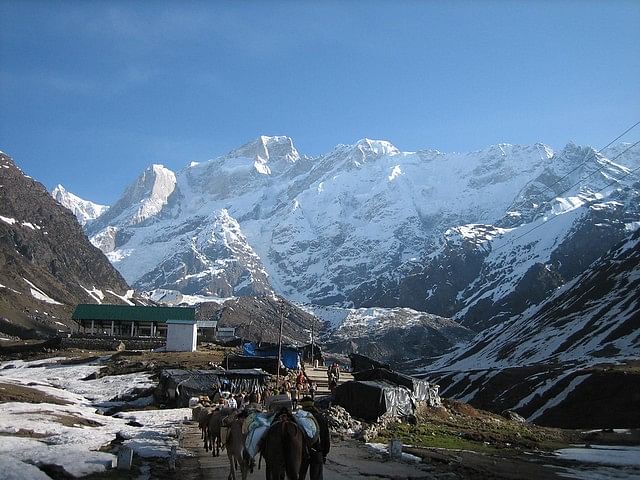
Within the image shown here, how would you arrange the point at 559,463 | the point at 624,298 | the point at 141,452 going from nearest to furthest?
the point at 141,452 < the point at 559,463 < the point at 624,298

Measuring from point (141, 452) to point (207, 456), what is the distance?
2.62m

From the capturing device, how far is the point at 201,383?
2000 inches

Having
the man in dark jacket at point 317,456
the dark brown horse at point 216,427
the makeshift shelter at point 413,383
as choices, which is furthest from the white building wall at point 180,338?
the man in dark jacket at point 317,456

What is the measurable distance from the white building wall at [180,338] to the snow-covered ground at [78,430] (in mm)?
26767

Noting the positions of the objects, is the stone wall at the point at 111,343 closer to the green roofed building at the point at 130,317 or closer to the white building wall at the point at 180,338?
the white building wall at the point at 180,338

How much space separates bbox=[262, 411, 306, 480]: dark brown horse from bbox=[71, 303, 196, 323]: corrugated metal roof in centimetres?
9875

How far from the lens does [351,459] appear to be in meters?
25.4

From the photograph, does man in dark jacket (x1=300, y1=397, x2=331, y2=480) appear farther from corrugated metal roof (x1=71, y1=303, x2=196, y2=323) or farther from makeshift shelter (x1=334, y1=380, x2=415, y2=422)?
corrugated metal roof (x1=71, y1=303, x2=196, y2=323)

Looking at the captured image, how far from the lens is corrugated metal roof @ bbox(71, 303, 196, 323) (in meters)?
114

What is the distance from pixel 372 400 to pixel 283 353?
123 ft

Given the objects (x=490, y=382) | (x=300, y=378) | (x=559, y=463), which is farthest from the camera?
(x=490, y=382)

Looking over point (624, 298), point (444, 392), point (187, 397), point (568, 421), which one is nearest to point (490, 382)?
point (444, 392)

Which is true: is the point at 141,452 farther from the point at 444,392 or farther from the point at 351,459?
the point at 444,392

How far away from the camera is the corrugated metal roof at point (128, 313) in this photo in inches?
4478
